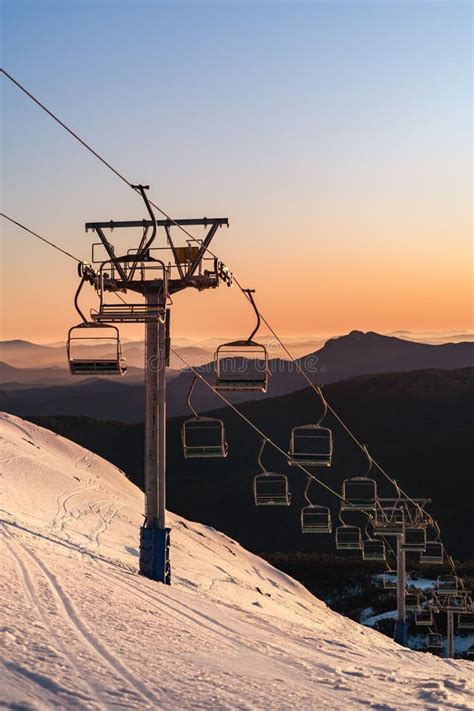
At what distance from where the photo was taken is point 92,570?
23.6 metres

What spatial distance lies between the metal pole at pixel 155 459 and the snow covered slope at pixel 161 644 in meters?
0.97

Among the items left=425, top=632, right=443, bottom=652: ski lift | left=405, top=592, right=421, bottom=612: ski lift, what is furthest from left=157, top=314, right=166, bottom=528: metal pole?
left=425, top=632, right=443, bottom=652: ski lift

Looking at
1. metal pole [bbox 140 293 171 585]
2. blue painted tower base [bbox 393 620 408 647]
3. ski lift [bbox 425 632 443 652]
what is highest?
metal pole [bbox 140 293 171 585]

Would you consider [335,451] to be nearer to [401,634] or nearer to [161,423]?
[401,634]

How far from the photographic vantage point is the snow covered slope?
39.6 ft

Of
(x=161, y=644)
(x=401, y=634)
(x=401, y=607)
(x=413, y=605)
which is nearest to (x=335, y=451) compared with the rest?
(x=413, y=605)

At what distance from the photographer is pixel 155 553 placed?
2502cm

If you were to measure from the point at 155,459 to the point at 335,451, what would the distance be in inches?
3248

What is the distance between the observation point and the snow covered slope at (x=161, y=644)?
12.1 metres

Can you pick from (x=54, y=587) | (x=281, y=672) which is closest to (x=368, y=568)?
(x=54, y=587)

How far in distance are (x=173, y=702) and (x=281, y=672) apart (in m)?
3.47

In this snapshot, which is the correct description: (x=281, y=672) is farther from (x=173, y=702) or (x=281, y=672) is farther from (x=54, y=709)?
(x=54, y=709)

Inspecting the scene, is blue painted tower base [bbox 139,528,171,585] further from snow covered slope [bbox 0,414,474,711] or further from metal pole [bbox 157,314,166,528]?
snow covered slope [bbox 0,414,474,711]

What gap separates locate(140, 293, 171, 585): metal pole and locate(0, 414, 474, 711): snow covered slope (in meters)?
0.97
